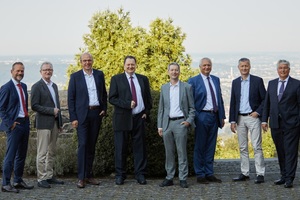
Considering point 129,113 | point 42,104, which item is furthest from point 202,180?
point 42,104

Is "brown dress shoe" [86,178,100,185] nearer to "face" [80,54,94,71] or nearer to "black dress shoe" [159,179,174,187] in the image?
"black dress shoe" [159,179,174,187]

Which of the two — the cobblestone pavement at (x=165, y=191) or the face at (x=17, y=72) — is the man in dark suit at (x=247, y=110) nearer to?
the cobblestone pavement at (x=165, y=191)

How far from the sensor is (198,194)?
938cm

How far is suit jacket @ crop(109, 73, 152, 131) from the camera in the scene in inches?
402

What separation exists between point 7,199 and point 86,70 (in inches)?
90.9

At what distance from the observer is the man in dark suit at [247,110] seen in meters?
10.2

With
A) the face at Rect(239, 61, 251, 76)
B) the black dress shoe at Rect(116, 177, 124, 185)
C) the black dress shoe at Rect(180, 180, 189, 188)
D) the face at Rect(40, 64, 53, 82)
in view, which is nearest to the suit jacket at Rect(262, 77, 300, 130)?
the face at Rect(239, 61, 251, 76)

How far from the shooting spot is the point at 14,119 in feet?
31.4

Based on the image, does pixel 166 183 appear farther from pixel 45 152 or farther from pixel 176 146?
pixel 45 152

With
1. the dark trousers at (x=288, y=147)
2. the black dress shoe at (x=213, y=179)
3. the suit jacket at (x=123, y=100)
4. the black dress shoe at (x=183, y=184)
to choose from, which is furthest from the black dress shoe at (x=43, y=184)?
the dark trousers at (x=288, y=147)

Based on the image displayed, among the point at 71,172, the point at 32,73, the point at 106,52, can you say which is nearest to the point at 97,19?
the point at 106,52

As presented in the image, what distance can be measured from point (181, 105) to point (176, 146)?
679mm

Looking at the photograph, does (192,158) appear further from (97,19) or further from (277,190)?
(97,19)

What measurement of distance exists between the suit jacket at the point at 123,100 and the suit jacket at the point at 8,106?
1462mm
